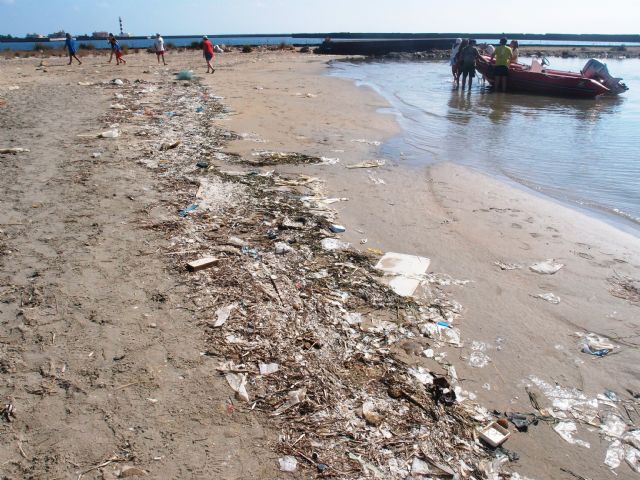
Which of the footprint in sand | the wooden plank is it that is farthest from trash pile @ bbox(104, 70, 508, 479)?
the footprint in sand

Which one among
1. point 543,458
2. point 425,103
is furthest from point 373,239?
point 425,103

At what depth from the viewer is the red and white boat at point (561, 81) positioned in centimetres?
1575

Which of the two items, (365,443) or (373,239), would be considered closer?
(365,443)

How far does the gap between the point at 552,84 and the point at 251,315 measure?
1699 cm

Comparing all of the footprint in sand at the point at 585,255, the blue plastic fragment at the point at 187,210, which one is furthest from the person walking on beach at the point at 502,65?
the blue plastic fragment at the point at 187,210

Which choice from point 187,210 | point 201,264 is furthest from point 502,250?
point 187,210

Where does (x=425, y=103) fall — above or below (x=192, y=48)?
below

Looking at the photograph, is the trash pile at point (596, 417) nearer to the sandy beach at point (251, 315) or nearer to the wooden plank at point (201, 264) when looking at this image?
the sandy beach at point (251, 315)

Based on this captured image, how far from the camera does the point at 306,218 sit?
477 centimetres

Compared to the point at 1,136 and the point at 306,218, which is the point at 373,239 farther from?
the point at 1,136

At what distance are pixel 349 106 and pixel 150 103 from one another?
5.61m

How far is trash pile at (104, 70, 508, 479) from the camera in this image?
7.29 ft

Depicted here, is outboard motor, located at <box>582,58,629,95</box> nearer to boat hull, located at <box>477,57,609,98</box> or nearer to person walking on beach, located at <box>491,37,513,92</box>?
boat hull, located at <box>477,57,609,98</box>

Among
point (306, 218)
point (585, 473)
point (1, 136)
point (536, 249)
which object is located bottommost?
point (585, 473)
